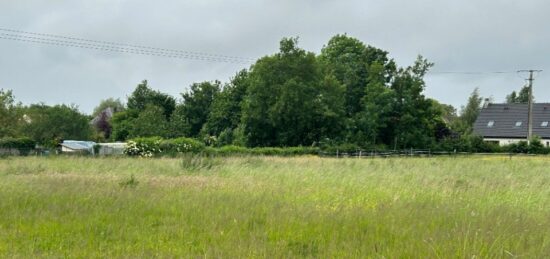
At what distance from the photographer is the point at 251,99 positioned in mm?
56188

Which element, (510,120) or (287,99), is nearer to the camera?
(287,99)

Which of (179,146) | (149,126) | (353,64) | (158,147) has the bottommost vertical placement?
(158,147)

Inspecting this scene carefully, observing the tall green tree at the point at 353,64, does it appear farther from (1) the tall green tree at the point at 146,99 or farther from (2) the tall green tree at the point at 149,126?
(1) the tall green tree at the point at 146,99

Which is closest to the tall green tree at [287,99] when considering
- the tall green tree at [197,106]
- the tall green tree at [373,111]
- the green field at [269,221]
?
the tall green tree at [373,111]

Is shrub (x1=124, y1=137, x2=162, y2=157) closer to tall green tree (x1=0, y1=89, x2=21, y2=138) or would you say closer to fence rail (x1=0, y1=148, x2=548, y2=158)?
fence rail (x1=0, y1=148, x2=548, y2=158)

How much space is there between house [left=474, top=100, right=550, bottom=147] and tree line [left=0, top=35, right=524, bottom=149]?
52.5 feet

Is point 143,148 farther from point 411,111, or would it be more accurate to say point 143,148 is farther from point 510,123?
point 510,123

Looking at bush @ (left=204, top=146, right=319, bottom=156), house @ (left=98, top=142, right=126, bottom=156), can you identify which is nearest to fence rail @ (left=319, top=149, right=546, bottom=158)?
bush @ (left=204, top=146, right=319, bottom=156)

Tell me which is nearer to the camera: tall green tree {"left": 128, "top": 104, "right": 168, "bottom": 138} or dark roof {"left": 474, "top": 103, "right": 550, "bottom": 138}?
tall green tree {"left": 128, "top": 104, "right": 168, "bottom": 138}

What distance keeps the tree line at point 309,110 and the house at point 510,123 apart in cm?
1600

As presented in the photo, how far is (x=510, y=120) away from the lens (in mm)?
84062

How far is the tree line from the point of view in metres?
55.4

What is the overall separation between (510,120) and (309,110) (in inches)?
1786

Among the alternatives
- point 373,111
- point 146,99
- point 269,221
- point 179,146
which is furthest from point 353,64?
point 269,221
